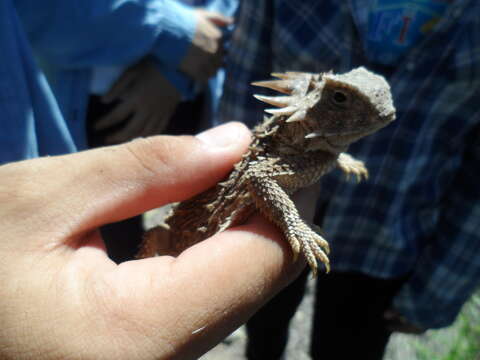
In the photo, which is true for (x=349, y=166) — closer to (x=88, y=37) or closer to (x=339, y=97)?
(x=339, y=97)

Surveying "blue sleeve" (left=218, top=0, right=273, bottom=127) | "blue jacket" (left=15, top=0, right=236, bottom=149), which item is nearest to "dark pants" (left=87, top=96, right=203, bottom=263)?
"blue sleeve" (left=218, top=0, right=273, bottom=127)

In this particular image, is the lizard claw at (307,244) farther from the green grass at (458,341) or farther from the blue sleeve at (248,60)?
the green grass at (458,341)

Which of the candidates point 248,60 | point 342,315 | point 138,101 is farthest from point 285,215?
point 342,315

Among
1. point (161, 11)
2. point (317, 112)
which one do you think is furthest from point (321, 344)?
point (161, 11)

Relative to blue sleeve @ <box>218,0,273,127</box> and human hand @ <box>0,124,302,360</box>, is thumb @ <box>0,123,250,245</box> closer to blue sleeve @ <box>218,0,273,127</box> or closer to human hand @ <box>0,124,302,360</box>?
human hand @ <box>0,124,302,360</box>

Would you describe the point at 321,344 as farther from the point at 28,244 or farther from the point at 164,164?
the point at 28,244
